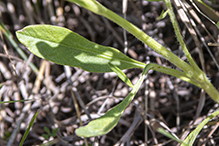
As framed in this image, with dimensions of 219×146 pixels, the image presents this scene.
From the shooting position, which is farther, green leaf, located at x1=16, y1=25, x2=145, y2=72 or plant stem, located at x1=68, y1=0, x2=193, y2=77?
green leaf, located at x1=16, y1=25, x2=145, y2=72

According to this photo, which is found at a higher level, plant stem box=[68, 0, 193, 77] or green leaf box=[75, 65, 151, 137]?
plant stem box=[68, 0, 193, 77]

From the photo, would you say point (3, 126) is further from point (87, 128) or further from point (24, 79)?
point (87, 128)

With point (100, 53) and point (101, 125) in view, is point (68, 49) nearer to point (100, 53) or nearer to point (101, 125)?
point (100, 53)

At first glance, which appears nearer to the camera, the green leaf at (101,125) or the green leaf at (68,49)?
the green leaf at (101,125)

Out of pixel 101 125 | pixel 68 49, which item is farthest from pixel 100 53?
pixel 101 125

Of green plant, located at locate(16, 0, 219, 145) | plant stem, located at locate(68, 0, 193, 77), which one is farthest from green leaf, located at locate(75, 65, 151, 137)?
plant stem, located at locate(68, 0, 193, 77)

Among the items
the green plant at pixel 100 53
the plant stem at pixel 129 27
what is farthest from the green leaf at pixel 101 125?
the plant stem at pixel 129 27

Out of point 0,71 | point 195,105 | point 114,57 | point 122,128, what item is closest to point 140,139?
point 122,128

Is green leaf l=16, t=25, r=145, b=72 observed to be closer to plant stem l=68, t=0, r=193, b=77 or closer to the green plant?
the green plant

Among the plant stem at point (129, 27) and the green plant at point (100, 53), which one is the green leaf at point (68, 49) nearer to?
the green plant at point (100, 53)
